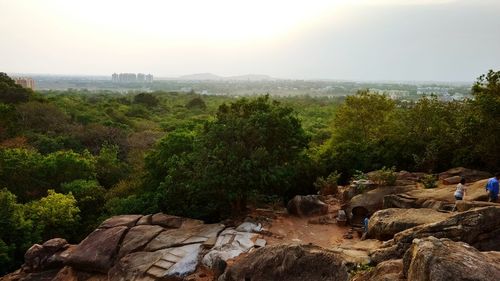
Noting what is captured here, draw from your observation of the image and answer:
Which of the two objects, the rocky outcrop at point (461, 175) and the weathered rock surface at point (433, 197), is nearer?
the weathered rock surface at point (433, 197)

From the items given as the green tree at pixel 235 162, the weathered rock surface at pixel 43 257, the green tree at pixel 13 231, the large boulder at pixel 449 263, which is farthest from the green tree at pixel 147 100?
the large boulder at pixel 449 263

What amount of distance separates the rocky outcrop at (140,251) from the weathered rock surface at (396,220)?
→ 374 centimetres

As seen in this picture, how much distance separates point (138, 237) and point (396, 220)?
8.69m

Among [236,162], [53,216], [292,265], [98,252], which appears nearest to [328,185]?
[236,162]

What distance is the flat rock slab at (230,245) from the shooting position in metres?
13.0

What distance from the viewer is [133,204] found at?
18438 mm

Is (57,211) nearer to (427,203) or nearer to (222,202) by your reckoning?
(222,202)

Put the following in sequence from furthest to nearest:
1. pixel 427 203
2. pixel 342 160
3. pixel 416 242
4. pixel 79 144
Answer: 1. pixel 79 144
2. pixel 342 160
3. pixel 427 203
4. pixel 416 242

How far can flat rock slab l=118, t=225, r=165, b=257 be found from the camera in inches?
559

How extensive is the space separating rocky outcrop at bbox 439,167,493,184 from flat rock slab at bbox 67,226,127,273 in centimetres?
1363

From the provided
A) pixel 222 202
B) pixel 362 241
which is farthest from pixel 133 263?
pixel 362 241

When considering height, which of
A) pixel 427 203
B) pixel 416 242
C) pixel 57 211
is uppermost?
pixel 416 242

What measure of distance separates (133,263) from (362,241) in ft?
24.5

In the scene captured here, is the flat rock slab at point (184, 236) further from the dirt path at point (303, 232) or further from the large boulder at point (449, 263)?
the large boulder at point (449, 263)
